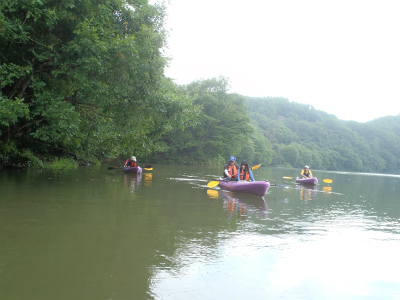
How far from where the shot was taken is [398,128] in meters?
128

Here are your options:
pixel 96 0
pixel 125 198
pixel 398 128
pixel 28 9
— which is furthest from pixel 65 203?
pixel 398 128

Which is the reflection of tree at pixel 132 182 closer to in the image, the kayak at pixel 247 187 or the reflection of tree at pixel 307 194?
the kayak at pixel 247 187

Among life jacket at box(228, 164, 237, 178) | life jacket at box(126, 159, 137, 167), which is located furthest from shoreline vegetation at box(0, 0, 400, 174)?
life jacket at box(228, 164, 237, 178)

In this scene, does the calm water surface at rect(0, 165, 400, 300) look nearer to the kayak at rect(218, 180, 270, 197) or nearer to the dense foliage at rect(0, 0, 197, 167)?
the kayak at rect(218, 180, 270, 197)

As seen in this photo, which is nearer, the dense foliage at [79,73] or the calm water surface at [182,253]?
the calm water surface at [182,253]

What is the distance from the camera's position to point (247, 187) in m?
13.2

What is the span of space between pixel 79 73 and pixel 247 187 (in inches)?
287

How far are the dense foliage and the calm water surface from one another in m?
4.04

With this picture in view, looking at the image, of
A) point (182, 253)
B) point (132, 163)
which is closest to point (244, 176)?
point (132, 163)

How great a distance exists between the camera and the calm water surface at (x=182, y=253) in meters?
3.85

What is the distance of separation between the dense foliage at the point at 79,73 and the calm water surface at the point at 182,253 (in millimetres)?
4040

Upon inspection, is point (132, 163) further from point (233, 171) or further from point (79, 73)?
point (79, 73)

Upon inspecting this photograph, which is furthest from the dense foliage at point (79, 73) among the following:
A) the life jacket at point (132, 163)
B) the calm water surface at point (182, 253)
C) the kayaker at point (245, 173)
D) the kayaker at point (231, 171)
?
the calm water surface at point (182, 253)

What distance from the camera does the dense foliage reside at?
34.8ft
